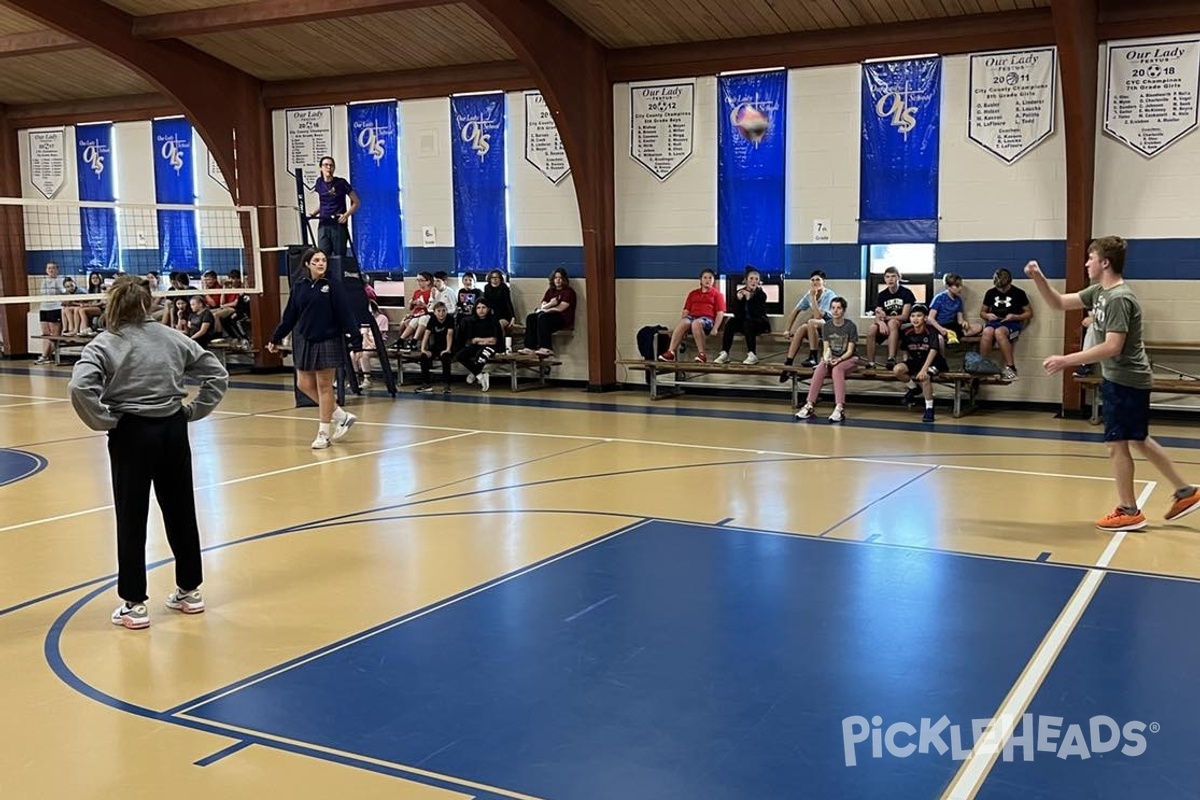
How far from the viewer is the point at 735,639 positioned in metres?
4.77

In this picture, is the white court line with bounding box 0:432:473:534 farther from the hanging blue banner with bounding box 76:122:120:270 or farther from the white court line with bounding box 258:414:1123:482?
the hanging blue banner with bounding box 76:122:120:270

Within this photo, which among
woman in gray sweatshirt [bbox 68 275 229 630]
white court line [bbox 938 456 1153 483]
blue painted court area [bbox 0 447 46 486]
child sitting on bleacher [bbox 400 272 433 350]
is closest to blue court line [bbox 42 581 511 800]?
woman in gray sweatshirt [bbox 68 275 229 630]

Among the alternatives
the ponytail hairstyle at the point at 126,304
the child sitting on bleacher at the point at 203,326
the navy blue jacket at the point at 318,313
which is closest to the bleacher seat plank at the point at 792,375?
the navy blue jacket at the point at 318,313

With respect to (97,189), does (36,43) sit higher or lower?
higher

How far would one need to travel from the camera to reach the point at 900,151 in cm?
1289

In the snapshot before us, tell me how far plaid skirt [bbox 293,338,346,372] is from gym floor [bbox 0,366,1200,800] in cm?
108

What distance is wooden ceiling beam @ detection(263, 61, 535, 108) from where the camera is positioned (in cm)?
1498

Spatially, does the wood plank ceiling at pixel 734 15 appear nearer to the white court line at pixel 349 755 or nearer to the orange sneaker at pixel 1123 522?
the orange sneaker at pixel 1123 522

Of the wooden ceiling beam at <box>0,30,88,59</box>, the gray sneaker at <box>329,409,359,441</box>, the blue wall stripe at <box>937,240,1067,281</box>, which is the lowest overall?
the gray sneaker at <box>329,409,359,441</box>

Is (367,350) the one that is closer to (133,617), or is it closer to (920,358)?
(920,358)

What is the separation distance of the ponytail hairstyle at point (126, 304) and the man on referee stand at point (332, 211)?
791cm

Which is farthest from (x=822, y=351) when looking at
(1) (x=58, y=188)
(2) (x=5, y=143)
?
(2) (x=5, y=143)

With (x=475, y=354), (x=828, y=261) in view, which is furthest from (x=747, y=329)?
(x=475, y=354)

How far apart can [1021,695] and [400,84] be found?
44.8 ft
